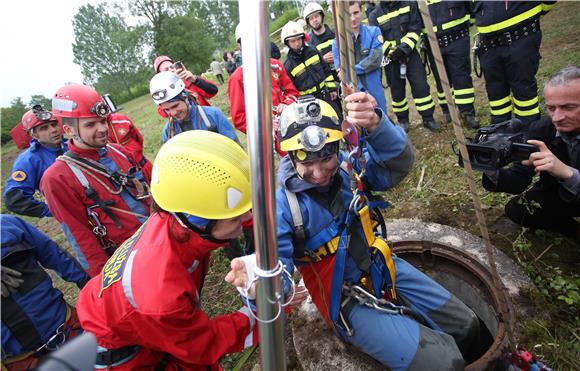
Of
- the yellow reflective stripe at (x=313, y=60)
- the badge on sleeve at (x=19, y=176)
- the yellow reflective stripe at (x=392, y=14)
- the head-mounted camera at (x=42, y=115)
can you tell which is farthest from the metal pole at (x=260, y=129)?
the yellow reflective stripe at (x=392, y=14)

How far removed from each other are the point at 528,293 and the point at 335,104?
4.57 metres

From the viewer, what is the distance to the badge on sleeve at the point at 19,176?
4004 millimetres

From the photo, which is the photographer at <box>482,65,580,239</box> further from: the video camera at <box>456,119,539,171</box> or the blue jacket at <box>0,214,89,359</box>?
the blue jacket at <box>0,214,89,359</box>

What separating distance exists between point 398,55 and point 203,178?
5.48m

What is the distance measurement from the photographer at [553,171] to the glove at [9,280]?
3.64 metres

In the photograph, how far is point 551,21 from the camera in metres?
9.80

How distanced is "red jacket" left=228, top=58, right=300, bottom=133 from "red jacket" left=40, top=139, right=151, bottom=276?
1858 millimetres

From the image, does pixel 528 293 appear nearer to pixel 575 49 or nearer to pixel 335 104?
pixel 335 104

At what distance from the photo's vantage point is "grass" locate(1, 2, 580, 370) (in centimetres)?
229

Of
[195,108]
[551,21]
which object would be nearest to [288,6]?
[551,21]

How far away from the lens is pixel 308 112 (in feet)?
7.16

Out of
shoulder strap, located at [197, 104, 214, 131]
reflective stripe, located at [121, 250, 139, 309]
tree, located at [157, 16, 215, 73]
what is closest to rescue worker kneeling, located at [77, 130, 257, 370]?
reflective stripe, located at [121, 250, 139, 309]

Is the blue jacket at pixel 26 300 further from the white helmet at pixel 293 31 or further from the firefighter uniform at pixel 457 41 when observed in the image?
the firefighter uniform at pixel 457 41

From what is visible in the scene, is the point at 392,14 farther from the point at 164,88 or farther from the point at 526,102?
the point at 164,88
